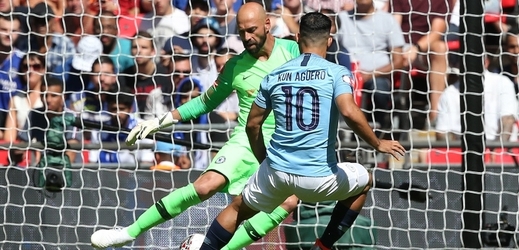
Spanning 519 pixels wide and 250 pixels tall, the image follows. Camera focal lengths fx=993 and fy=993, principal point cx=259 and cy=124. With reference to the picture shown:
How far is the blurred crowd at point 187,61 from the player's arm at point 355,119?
2.59 metres

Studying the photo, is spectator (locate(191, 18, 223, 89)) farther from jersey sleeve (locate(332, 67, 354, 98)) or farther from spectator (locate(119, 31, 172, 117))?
jersey sleeve (locate(332, 67, 354, 98))

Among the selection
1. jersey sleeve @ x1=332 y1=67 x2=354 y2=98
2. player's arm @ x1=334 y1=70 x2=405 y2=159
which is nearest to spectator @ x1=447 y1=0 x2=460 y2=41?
jersey sleeve @ x1=332 y1=67 x2=354 y2=98

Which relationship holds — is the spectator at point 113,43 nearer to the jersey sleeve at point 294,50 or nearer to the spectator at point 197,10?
the spectator at point 197,10

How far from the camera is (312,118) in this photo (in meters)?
5.75

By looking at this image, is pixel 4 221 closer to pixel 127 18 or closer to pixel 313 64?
pixel 127 18

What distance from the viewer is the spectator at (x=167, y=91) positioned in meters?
8.80

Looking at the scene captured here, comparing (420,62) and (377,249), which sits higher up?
(420,62)

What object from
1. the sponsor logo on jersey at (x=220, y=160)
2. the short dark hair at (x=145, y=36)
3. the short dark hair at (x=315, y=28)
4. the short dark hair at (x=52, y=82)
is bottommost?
the sponsor logo on jersey at (x=220, y=160)

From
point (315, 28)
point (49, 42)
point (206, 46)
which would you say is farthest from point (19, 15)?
point (315, 28)

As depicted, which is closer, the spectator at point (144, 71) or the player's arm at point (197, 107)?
the player's arm at point (197, 107)

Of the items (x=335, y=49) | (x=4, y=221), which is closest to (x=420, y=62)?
(x=335, y=49)

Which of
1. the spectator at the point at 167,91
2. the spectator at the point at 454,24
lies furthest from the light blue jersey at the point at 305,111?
the spectator at the point at 167,91

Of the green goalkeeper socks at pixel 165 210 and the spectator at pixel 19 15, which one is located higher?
the spectator at pixel 19 15

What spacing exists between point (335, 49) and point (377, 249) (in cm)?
176
